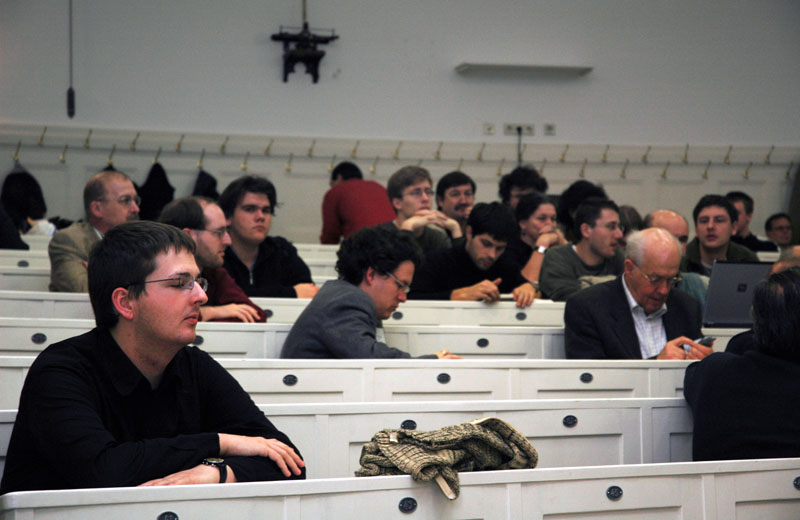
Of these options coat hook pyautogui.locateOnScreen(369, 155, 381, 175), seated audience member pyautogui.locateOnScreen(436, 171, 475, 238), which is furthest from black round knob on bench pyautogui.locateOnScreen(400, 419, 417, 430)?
coat hook pyautogui.locateOnScreen(369, 155, 381, 175)

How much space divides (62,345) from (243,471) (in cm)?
46

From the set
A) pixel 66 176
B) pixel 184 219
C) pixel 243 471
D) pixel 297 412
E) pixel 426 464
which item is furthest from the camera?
pixel 66 176

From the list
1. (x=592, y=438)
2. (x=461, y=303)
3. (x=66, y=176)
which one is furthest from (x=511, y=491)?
(x=66, y=176)

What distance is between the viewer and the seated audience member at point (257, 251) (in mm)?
4438

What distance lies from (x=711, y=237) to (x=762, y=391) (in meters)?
2.98

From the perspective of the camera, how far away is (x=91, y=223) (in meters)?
4.53

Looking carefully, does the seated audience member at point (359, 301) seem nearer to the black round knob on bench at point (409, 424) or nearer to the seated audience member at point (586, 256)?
the black round knob on bench at point (409, 424)

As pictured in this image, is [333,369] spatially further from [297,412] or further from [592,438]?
[592,438]

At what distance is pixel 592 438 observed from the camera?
2.79 meters

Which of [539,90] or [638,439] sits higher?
[539,90]

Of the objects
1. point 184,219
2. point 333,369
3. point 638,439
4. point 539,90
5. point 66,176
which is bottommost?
point 638,439

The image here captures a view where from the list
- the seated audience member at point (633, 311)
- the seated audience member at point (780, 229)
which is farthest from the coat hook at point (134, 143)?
the seated audience member at point (780, 229)

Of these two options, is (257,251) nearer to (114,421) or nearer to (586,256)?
(586,256)

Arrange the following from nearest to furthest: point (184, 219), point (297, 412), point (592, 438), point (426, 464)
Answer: point (426, 464) → point (297, 412) → point (592, 438) → point (184, 219)
